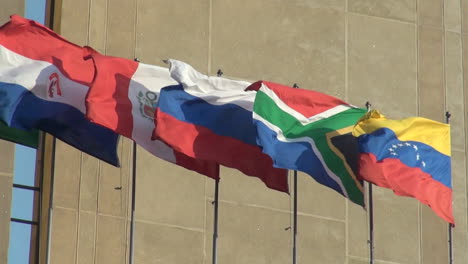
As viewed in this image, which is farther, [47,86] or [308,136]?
[308,136]

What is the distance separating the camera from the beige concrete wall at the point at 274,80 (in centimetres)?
3319

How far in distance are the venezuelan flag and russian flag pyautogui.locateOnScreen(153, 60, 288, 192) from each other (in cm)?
148

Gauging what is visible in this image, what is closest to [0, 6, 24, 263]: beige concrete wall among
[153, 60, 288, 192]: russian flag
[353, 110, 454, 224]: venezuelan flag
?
[153, 60, 288, 192]: russian flag

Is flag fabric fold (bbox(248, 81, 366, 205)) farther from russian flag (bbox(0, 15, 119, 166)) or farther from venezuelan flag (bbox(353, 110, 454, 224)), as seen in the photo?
russian flag (bbox(0, 15, 119, 166))

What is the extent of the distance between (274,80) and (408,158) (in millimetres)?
5454

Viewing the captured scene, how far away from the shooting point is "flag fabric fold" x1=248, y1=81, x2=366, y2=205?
1179 inches

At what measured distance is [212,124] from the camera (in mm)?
30281

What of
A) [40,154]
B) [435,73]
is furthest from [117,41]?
[435,73]

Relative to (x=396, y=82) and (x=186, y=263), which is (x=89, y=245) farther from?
(x=396, y=82)

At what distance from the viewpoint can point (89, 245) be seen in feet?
107

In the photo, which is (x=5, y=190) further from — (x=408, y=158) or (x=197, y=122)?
(x=408, y=158)

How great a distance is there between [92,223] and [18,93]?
4.19 m

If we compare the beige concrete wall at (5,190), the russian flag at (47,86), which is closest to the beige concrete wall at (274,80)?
the beige concrete wall at (5,190)

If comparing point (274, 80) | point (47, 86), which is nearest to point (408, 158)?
point (274, 80)
